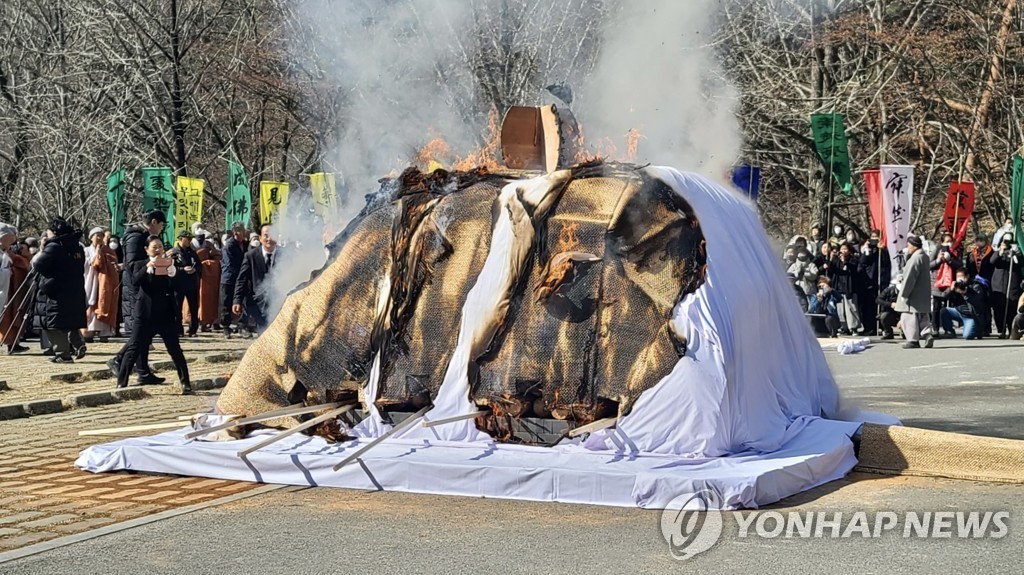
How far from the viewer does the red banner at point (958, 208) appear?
24.8m

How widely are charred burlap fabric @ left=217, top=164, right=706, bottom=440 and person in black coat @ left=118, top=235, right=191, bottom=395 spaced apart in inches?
174

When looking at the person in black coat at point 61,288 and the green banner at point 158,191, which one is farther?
the green banner at point 158,191

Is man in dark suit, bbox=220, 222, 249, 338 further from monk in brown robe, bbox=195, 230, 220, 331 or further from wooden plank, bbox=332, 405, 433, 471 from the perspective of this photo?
wooden plank, bbox=332, 405, 433, 471

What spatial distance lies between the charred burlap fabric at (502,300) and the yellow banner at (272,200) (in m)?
16.3

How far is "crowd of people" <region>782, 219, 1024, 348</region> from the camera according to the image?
71.6 feet

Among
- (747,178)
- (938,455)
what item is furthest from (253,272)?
(938,455)

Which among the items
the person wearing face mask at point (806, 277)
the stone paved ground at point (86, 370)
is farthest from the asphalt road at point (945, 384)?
the stone paved ground at point (86, 370)

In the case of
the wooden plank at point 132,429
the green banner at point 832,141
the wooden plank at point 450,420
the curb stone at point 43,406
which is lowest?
the curb stone at point 43,406

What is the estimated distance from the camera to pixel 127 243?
14.3 m

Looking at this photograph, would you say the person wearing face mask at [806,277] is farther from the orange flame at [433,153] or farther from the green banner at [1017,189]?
the orange flame at [433,153]

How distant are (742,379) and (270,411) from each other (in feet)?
10.6

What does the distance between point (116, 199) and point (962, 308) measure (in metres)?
16.2

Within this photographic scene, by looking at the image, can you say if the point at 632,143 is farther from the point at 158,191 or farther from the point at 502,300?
the point at 158,191

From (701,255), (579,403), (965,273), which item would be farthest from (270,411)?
(965,273)
